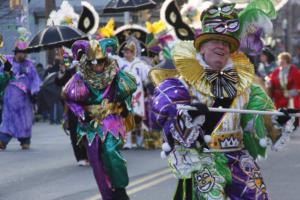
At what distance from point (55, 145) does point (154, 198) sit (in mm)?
7388

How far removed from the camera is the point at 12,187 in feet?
33.7

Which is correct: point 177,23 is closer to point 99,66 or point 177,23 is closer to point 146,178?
point 146,178

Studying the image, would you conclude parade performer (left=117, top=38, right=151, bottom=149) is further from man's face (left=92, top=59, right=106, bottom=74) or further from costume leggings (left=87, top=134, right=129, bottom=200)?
costume leggings (left=87, top=134, right=129, bottom=200)

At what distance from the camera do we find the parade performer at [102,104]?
7883mm

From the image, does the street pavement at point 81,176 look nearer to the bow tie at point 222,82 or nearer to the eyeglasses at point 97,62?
the eyeglasses at point 97,62

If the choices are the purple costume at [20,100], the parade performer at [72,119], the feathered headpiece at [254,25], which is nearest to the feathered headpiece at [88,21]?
the parade performer at [72,119]

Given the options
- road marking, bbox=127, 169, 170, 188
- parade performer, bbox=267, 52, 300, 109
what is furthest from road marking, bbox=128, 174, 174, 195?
parade performer, bbox=267, 52, 300, 109

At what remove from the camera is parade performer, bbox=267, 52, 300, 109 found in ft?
55.9

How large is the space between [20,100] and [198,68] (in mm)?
10007

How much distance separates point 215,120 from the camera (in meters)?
5.24

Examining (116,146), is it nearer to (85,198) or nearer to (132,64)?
(85,198)

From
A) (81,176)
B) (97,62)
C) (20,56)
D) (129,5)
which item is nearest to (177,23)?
(81,176)

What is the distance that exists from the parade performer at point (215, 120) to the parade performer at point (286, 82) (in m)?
11.8

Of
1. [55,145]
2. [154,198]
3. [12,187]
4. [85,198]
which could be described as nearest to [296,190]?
[154,198]
